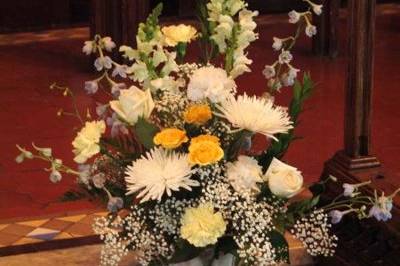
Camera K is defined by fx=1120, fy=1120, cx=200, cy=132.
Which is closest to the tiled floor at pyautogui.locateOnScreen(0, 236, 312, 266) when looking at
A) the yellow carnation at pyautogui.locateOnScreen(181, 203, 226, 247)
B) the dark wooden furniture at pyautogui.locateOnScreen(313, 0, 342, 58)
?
the yellow carnation at pyautogui.locateOnScreen(181, 203, 226, 247)

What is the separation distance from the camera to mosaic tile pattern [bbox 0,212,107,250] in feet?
13.4

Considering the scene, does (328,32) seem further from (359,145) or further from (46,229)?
(359,145)

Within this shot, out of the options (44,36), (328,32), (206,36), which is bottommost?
(44,36)

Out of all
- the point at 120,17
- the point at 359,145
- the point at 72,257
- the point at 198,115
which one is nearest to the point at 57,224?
the point at 72,257

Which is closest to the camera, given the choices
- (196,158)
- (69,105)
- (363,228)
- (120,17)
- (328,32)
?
(196,158)

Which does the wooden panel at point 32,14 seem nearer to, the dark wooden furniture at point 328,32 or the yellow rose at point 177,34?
the dark wooden furniture at point 328,32

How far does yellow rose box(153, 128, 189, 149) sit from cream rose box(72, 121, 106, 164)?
0.13 meters

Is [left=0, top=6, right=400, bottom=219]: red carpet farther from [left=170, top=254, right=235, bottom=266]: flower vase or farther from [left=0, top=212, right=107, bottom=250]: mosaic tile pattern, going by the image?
[left=170, top=254, right=235, bottom=266]: flower vase

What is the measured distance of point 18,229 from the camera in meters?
4.24

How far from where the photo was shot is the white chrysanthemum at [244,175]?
87.8 inches

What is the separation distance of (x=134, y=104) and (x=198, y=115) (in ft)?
0.44

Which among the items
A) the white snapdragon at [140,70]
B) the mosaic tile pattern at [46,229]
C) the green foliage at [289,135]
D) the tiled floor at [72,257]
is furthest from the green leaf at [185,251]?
the mosaic tile pattern at [46,229]

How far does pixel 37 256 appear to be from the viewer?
345 centimetres

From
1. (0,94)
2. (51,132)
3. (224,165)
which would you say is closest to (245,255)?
(224,165)
